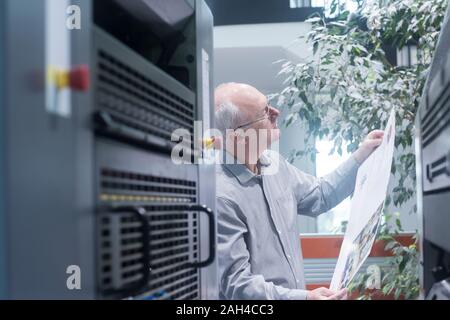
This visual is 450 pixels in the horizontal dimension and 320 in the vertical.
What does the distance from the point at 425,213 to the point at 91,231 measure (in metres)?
0.74

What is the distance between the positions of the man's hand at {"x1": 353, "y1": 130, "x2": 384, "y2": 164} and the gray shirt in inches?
1.9

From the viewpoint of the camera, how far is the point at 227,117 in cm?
156

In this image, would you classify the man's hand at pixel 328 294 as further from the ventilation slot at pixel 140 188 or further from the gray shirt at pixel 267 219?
the ventilation slot at pixel 140 188

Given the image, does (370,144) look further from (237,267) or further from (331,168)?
(331,168)

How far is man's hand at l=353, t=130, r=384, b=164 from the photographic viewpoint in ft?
5.04

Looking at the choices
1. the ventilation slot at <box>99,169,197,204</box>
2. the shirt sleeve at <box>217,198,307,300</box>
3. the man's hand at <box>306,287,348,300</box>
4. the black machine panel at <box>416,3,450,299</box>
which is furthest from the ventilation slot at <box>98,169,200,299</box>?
the shirt sleeve at <box>217,198,307,300</box>

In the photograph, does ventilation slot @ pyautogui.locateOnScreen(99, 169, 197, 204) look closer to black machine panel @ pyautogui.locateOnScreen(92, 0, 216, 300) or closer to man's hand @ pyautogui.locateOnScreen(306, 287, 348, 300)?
black machine panel @ pyautogui.locateOnScreen(92, 0, 216, 300)

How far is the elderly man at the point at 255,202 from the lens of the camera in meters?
1.39

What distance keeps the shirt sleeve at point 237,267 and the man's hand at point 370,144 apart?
1.29 feet

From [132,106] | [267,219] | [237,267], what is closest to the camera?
[132,106]

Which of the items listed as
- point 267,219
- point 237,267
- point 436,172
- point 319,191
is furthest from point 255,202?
point 436,172

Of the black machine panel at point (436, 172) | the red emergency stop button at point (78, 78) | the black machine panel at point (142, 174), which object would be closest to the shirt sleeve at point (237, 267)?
the black machine panel at point (436, 172)

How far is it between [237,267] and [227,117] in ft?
1.33
